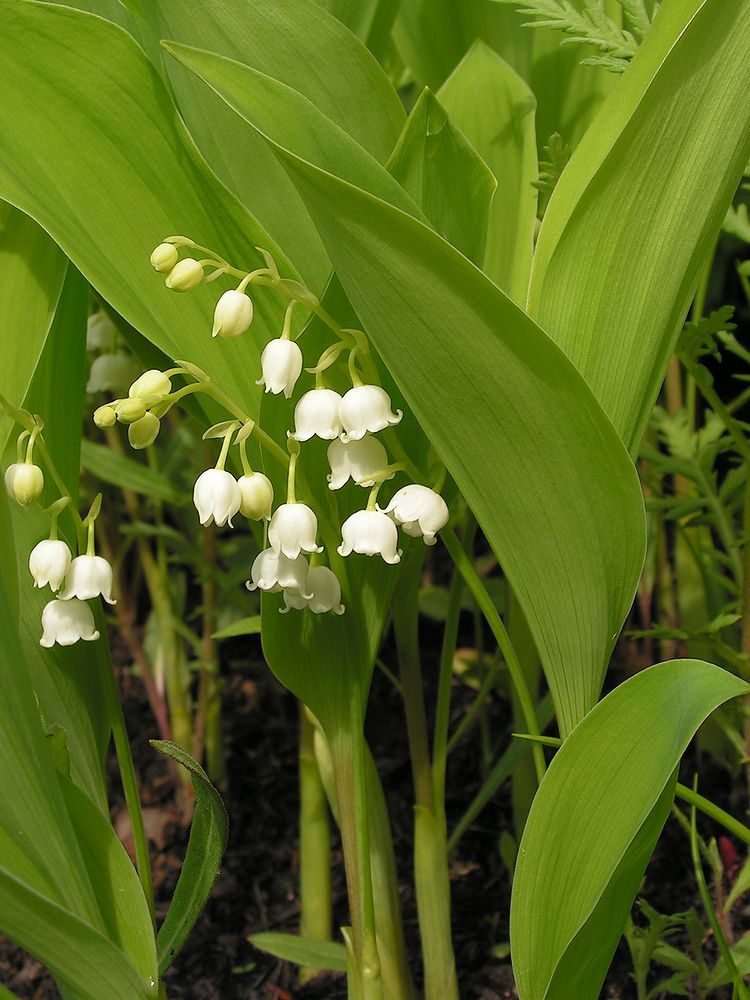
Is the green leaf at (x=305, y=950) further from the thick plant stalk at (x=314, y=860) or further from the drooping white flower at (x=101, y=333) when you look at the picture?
the drooping white flower at (x=101, y=333)

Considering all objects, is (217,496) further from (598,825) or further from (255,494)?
(598,825)

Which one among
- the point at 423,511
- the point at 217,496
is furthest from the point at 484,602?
the point at 217,496

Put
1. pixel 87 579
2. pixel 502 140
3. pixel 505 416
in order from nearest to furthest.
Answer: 1. pixel 505 416
2. pixel 87 579
3. pixel 502 140

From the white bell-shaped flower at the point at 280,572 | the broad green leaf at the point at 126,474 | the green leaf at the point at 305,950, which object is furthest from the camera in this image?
the broad green leaf at the point at 126,474

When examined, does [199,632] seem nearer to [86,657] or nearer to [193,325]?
[86,657]

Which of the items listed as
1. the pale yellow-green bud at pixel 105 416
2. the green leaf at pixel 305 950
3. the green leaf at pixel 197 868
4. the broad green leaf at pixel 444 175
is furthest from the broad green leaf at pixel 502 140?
the green leaf at pixel 305 950

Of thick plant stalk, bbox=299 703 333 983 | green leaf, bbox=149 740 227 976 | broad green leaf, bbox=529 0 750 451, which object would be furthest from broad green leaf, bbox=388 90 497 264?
thick plant stalk, bbox=299 703 333 983
